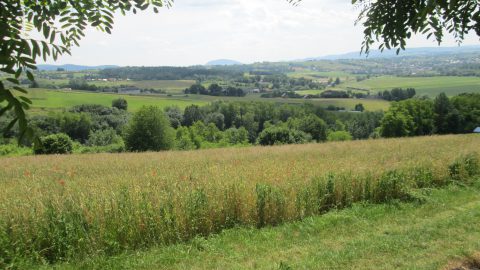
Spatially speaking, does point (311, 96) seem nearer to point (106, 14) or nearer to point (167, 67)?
point (167, 67)

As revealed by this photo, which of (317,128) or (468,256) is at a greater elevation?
(468,256)

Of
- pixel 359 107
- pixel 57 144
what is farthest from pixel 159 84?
pixel 57 144

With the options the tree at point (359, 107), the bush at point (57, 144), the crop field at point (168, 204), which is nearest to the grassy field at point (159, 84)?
the tree at point (359, 107)

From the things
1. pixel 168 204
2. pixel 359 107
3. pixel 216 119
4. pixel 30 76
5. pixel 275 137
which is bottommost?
pixel 216 119

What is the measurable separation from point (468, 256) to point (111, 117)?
265 feet

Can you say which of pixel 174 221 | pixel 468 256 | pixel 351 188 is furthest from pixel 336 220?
pixel 174 221

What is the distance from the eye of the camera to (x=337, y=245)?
6.32m

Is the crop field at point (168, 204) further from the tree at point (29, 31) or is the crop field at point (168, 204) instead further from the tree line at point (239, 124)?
the tree line at point (239, 124)

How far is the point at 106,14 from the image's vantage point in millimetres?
2680

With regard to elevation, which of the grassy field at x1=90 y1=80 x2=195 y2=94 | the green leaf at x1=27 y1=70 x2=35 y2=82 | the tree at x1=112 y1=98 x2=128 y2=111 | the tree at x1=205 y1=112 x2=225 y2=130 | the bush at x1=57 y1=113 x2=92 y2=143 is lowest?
the tree at x1=205 y1=112 x2=225 y2=130

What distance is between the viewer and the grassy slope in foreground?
219 inches

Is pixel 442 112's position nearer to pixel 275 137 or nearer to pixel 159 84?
pixel 275 137

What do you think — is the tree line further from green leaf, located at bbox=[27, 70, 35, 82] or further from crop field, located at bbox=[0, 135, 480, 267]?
green leaf, located at bbox=[27, 70, 35, 82]

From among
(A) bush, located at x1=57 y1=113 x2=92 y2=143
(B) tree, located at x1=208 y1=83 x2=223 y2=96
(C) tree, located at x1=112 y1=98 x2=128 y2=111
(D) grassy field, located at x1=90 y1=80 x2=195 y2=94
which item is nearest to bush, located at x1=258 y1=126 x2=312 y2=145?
(A) bush, located at x1=57 y1=113 x2=92 y2=143
